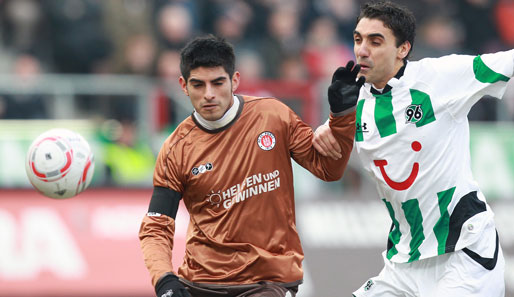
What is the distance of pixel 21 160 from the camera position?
10867 millimetres

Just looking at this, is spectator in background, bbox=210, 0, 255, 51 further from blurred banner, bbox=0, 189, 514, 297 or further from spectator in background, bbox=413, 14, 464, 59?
blurred banner, bbox=0, 189, 514, 297

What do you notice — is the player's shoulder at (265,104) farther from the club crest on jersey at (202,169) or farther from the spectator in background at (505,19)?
the spectator in background at (505,19)

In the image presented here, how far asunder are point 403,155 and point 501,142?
19.9ft

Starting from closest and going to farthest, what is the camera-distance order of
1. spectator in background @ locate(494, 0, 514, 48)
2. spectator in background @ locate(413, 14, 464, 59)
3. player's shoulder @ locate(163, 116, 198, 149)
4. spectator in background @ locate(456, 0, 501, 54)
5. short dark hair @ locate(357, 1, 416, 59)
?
player's shoulder @ locate(163, 116, 198, 149)
short dark hair @ locate(357, 1, 416, 59)
spectator in background @ locate(413, 14, 464, 59)
spectator in background @ locate(456, 0, 501, 54)
spectator in background @ locate(494, 0, 514, 48)

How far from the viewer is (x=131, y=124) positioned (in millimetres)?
11125

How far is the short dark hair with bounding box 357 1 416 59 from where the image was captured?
607 centimetres

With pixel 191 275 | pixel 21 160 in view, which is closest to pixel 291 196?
pixel 191 275

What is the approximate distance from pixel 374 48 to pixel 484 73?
754mm

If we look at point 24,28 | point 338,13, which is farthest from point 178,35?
point 338,13

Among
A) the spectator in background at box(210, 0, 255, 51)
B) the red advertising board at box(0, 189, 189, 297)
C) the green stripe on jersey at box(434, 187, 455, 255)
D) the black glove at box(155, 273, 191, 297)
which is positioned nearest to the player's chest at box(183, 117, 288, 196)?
the black glove at box(155, 273, 191, 297)

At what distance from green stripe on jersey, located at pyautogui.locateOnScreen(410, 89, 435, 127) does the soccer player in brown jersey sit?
73cm

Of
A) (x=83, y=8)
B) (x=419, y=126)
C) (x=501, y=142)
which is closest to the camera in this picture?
(x=419, y=126)

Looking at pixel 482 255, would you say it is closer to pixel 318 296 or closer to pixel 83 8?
pixel 318 296

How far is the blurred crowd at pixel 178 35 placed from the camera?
1211 cm
